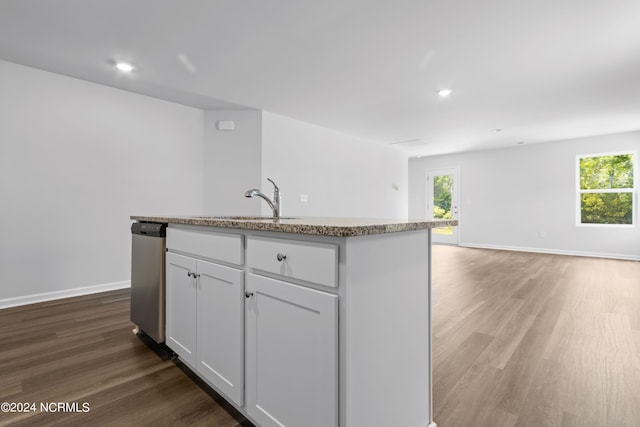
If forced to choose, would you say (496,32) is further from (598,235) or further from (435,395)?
(598,235)

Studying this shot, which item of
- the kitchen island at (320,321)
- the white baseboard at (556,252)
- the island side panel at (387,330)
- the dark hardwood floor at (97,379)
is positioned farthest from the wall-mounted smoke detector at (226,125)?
the white baseboard at (556,252)

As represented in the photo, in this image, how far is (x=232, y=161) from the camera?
4363mm

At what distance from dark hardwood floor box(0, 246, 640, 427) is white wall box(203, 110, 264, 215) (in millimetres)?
1758

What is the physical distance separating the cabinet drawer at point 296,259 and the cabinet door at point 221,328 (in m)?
0.16

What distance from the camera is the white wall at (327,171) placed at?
15.0ft

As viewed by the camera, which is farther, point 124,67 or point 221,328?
point 124,67

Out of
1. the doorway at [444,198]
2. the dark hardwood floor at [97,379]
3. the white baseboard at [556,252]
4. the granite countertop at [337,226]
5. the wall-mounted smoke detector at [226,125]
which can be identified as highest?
the wall-mounted smoke detector at [226,125]

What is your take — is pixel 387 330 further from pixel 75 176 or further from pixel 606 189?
pixel 606 189

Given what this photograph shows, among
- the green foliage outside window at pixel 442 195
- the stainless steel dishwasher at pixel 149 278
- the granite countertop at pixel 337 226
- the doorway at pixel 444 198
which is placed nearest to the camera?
the granite countertop at pixel 337 226

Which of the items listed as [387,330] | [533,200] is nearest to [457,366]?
[387,330]

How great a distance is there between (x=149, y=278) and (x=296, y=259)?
1.44 metres

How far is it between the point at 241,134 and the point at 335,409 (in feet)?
13.1

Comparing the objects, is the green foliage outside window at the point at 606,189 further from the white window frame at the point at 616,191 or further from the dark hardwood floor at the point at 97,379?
the dark hardwood floor at the point at 97,379

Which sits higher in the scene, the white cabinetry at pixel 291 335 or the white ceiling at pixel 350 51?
the white ceiling at pixel 350 51
